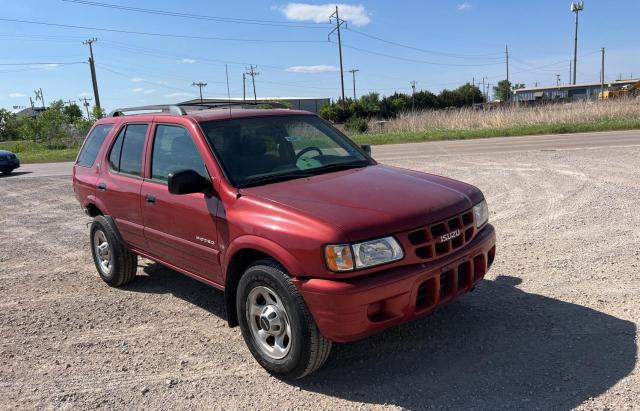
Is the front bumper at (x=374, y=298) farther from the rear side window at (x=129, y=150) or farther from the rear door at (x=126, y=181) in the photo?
the rear side window at (x=129, y=150)

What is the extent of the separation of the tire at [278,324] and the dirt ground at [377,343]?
170mm

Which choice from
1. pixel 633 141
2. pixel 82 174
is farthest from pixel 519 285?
pixel 633 141

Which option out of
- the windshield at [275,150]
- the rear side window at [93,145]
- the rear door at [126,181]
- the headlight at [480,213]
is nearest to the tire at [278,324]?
the windshield at [275,150]

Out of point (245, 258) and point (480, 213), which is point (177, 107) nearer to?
point (245, 258)

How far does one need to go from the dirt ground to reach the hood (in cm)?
105

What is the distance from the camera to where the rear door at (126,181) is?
4.89 meters

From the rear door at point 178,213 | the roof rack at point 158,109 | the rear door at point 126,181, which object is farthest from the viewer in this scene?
the rear door at point 126,181

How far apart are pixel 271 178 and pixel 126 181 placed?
1811mm

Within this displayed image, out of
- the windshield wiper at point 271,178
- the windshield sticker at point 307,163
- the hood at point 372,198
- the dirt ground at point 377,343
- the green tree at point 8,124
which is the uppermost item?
the green tree at point 8,124

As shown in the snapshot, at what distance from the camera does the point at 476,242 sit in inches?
148

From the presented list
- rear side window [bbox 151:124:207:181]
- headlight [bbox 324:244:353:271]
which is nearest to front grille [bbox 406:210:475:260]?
headlight [bbox 324:244:353:271]

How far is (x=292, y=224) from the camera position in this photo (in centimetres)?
326

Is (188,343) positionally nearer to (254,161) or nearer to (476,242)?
(254,161)

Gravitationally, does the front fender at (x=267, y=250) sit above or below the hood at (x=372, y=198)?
below
